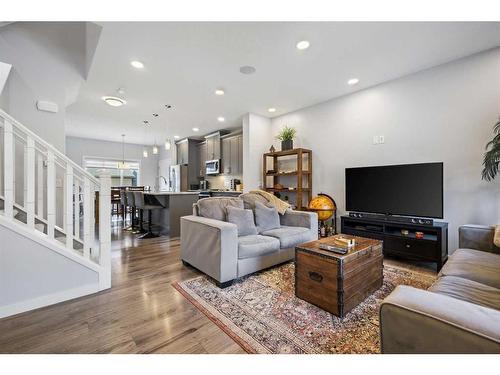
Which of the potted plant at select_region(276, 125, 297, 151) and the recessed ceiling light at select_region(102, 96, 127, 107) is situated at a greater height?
the recessed ceiling light at select_region(102, 96, 127, 107)

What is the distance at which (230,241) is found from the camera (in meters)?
2.25

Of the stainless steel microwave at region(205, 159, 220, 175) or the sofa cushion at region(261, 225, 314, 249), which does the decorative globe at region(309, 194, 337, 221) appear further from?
the stainless steel microwave at region(205, 159, 220, 175)

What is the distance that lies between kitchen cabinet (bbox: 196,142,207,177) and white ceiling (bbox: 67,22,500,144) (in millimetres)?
2525

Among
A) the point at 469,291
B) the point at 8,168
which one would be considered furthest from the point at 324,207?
the point at 8,168

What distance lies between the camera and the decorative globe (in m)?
3.97

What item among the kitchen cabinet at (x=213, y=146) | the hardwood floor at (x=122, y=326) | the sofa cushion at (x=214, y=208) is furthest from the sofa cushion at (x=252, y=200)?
the kitchen cabinet at (x=213, y=146)

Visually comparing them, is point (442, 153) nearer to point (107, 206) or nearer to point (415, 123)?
point (415, 123)

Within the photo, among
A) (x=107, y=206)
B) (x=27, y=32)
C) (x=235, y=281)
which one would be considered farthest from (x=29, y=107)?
(x=235, y=281)

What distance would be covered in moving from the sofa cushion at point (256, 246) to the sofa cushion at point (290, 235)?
0.38ft

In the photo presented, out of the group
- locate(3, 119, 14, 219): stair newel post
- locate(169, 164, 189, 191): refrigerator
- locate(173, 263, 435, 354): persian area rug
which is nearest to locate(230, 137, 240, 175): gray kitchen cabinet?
locate(169, 164, 189, 191): refrigerator

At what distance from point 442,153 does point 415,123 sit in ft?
1.82

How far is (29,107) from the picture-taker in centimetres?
314

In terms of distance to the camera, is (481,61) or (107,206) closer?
(107,206)

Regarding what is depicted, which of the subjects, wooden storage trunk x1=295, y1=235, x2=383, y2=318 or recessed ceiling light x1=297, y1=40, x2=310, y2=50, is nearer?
wooden storage trunk x1=295, y1=235, x2=383, y2=318
